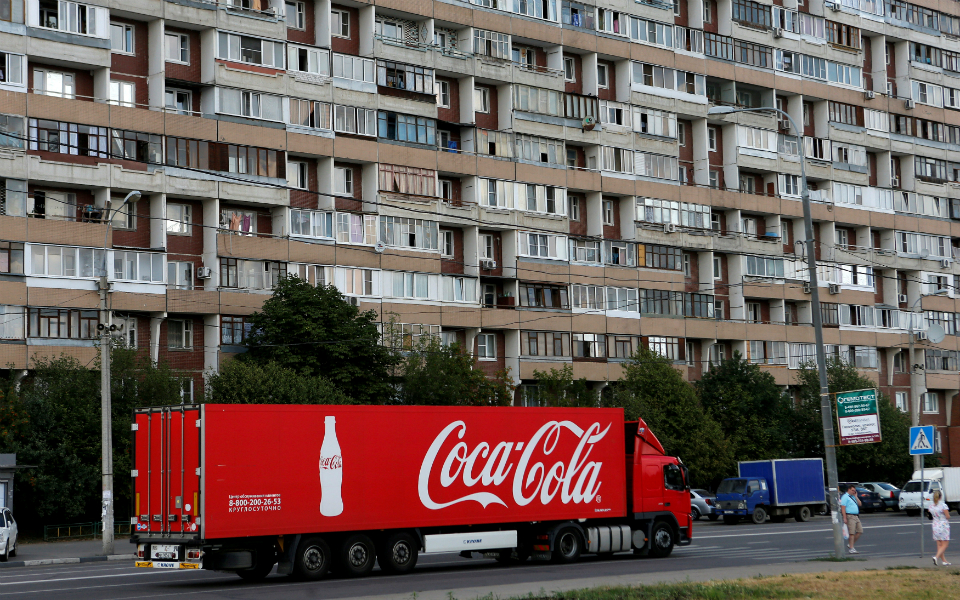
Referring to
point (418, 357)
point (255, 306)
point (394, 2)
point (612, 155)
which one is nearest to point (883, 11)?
point (612, 155)

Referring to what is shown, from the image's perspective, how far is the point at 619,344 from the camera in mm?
71000

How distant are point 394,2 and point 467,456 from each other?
40584 millimetres

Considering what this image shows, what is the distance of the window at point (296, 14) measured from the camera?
201 ft

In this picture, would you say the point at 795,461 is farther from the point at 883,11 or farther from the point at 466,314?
the point at 883,11

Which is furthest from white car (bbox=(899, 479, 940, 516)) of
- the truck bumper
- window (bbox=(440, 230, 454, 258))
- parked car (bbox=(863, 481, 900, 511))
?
the truck bumper

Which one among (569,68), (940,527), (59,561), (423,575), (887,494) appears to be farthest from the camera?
(569,68)

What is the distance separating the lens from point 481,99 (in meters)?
68.1

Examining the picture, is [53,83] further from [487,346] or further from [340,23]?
[487,346]

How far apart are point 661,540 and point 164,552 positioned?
13.5 m

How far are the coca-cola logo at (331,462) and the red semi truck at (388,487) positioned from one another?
3cm

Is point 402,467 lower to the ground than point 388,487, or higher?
higher

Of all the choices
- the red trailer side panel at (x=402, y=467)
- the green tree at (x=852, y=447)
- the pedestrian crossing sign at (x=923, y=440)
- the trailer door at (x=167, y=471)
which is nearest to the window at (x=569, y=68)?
the green tree at (x=852, y=447)

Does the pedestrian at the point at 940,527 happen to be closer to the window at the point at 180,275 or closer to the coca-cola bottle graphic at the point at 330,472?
the coca-cola bottle graphic at the point at 330,472

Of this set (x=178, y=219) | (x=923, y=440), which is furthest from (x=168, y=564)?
(x=178, y=219)
